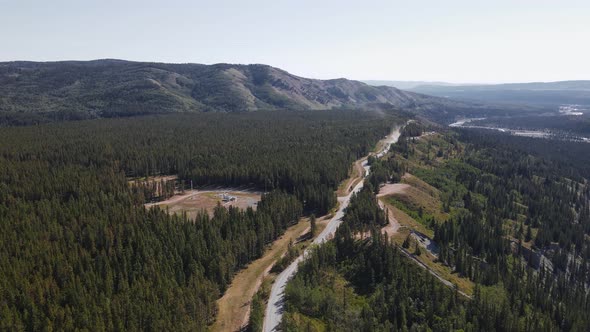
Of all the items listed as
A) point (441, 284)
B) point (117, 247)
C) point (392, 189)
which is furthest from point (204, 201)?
point (441, 284)

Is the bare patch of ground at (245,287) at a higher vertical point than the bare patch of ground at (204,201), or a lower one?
lower

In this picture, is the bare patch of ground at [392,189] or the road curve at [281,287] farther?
the bare patch of ground at [392,189]

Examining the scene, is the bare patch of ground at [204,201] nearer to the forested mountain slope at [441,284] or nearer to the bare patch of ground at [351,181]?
the bare patch of ground at [351,181]

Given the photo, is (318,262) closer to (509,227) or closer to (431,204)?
(431,204)

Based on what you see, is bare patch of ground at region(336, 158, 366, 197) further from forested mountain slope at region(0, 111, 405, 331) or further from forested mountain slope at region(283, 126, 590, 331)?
forested mountain slope at region(283, 126, 590, 331)

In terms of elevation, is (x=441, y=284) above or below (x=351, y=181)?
below

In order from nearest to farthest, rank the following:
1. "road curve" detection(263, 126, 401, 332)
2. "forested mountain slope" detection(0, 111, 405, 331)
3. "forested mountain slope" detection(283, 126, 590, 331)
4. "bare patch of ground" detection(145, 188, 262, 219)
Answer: "forested mountain slope" detection(0, 111, 405, 331)
"road curve" detection(263, 126, 401, 332)
"forested mountain slope" detection(283, 126, 590, 331)
"bare patch of ground" detection(145, 188, 262, 219)

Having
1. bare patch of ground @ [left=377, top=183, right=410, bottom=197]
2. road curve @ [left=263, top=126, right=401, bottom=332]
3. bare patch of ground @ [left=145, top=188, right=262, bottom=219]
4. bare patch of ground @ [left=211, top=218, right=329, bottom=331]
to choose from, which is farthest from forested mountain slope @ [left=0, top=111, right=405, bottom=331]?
bare patch of ground @ [left=377, top=183, right=410, bottom=197]

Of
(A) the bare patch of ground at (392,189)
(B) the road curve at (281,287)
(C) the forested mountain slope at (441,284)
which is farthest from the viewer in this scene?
(A) the bare patch of ground at (392,189)

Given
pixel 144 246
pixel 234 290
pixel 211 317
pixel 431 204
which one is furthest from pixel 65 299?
pixel 431 204

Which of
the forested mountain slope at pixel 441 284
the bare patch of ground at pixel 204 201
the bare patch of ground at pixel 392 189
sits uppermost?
the bare patch of ground at pixel 392 189

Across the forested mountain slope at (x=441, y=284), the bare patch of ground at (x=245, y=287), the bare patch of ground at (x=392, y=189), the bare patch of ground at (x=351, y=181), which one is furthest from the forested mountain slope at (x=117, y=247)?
the bare patch of ground at (x=392, y=189)

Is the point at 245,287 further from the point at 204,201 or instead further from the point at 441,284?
the point at 204,201
